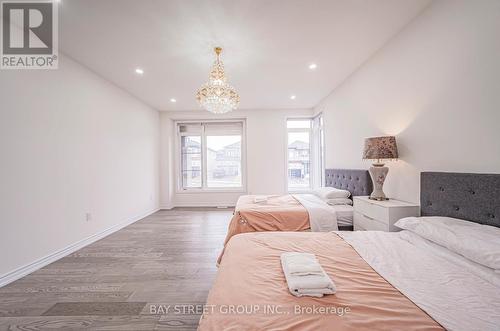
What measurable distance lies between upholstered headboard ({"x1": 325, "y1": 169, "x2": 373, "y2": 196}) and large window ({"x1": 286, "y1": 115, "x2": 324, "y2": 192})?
53.6 inches

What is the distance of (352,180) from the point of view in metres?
3.05

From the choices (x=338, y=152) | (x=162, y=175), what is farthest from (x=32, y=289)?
(x=338, y=152)

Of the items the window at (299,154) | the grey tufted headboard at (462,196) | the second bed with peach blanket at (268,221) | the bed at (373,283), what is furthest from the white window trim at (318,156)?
the bed at (373,283)

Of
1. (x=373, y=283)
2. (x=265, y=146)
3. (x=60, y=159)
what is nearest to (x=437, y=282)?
(x=373, y=283)

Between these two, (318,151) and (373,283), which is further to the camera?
(318,151)

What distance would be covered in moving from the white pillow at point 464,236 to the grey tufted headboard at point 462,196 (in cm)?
10

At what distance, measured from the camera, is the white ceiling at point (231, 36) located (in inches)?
71.4

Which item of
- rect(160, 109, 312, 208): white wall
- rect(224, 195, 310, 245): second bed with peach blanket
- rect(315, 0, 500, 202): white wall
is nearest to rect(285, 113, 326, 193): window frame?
rect(160, 109, 312, 208): white wall

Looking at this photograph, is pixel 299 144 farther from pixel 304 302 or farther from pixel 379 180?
pixel 304 302

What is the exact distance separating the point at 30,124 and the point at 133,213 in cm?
237

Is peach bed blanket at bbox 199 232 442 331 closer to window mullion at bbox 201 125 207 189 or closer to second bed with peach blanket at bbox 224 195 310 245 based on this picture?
second bed with peach blanket at bbox 224 195 310 245

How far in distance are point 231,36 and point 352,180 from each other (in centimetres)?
266

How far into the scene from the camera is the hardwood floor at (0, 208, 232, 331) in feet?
4.83

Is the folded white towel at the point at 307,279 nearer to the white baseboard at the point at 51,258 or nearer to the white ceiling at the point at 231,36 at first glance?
the white ceiling at the point at 231,36
